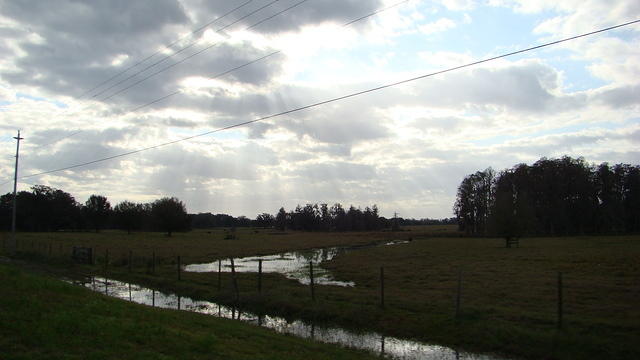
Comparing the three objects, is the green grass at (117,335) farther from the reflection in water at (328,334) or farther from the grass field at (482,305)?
the grass field at (482,305)

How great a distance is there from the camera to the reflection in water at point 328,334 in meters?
13.4

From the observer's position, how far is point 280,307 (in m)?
19.6

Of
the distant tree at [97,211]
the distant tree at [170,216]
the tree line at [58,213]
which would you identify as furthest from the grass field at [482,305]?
the distant tree at [97,211]

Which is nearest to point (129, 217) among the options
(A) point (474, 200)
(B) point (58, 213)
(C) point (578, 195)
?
(B) point (58, 213)

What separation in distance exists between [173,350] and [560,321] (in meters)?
12.4

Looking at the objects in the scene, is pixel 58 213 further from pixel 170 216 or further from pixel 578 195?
pixel 578 195

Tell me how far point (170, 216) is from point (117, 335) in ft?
364

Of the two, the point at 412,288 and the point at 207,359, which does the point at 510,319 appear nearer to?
the point at 412,288

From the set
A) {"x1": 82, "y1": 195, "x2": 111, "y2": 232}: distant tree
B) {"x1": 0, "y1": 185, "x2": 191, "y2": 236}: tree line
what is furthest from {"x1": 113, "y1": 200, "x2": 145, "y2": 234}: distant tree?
{"x1": 82, "y1": 195, "x2": 111, "y2": 232}: distant tree

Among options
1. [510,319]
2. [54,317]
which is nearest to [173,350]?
[54,317]

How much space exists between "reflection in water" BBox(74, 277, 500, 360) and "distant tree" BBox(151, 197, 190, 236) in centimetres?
9702

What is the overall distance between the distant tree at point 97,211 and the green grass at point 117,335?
155 metres

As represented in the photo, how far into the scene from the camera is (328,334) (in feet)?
51.9

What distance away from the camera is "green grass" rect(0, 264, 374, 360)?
9.46m
